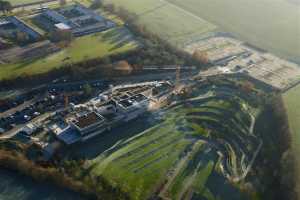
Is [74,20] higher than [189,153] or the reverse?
higher

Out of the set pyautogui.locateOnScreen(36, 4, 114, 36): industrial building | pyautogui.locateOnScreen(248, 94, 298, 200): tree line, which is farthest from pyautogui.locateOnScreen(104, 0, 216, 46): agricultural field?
pyautogui.locateOnScreen(248, 94, 298, 200): tree line

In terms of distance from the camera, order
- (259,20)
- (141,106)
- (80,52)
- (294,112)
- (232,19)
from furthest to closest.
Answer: (259,20)
(232,19)
(80,52)
(294,112)
(141,106)

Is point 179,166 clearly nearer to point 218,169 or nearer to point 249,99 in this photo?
point 218,169

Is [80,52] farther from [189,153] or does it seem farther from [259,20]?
[259,20]

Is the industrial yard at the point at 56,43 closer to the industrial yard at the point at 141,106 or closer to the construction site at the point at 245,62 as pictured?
the industrial yard at the point at 141,106

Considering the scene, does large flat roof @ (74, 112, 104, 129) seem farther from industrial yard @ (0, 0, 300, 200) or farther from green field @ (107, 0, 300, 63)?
green field @ (107, 0, 300, 63)

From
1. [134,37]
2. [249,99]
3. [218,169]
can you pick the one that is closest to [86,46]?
[134,37]

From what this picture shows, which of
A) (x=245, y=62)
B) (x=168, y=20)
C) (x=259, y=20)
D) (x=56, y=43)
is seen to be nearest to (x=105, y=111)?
(x=56, y=43)
